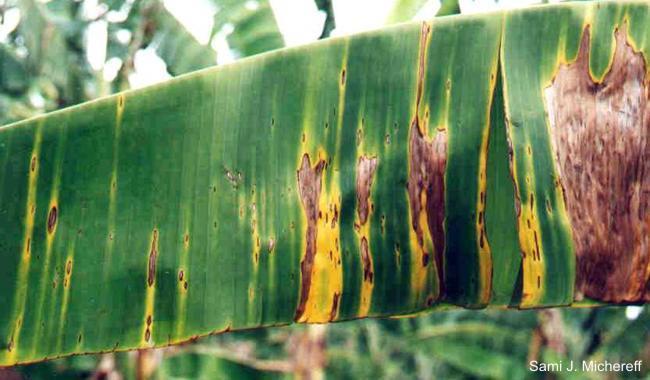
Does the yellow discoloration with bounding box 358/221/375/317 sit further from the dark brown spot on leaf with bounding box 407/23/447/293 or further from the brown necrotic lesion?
the brown necrotic lesion

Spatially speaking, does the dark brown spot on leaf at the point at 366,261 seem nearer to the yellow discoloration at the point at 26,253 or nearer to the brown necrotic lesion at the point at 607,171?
the brown necrotic lesion at the point at 607,171

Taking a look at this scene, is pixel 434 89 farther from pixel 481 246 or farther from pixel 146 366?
pixel 146 366

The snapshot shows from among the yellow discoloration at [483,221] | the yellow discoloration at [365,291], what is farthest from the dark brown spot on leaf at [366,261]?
the yellow discoloration at [483,221]

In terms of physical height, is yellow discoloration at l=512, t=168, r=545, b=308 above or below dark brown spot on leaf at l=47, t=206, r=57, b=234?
below

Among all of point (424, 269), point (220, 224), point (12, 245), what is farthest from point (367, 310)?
point (12, 245)

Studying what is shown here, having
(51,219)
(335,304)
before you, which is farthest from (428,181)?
(51,219)

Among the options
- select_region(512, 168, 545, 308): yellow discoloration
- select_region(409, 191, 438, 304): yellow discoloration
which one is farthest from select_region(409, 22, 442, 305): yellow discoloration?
select_region(512, 168, 545, 308): yellow discoloration

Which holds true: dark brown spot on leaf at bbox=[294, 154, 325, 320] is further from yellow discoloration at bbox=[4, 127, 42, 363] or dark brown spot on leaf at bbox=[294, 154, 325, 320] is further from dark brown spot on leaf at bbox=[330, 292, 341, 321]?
yellow discoloration at bbox=[4, 127, 42, 363]

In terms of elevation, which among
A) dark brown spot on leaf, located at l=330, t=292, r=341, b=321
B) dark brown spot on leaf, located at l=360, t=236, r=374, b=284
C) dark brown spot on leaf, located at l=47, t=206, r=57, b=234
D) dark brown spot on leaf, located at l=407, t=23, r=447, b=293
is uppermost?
dark brown spot on leaf, located at l=47, t=206, r=57, b=234
